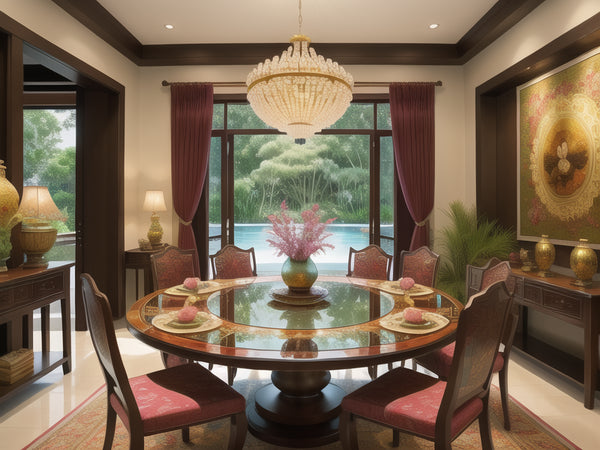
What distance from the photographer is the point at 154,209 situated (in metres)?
4.40

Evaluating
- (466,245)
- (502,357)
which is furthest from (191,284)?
(466,245)

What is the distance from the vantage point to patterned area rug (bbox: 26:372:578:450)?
2.13 meters

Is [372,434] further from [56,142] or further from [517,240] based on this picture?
[56,142]

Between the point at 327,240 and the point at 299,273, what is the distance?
2730 millimetres

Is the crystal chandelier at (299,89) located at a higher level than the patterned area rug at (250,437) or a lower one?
higher

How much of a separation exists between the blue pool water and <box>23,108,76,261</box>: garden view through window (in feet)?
6.76

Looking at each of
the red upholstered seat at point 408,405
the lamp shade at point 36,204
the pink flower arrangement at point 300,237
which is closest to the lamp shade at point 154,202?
the lamp shade at point 36,204

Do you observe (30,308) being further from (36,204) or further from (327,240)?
(327,240)

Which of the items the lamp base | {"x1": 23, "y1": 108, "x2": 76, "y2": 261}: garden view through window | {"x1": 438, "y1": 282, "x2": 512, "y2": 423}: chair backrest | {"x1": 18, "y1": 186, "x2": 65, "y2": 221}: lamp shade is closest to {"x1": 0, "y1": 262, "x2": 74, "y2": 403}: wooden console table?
the lamp base

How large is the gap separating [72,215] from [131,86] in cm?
213

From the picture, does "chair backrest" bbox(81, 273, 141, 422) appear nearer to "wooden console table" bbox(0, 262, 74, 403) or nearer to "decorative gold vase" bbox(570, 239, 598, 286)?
"wooden console table" bbox(0, 262, 74, 403)

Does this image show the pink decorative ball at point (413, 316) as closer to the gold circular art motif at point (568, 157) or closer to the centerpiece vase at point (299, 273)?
the centerpiece vase at point (299, 273)

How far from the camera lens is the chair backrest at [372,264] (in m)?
3.38

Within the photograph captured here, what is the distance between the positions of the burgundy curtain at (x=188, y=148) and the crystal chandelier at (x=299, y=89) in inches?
83.0
